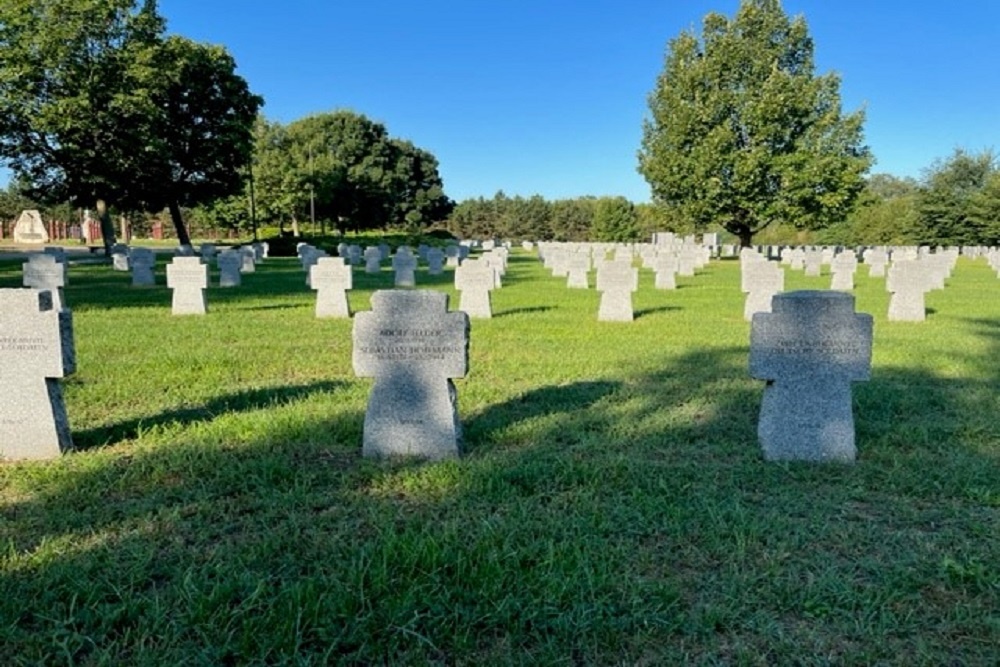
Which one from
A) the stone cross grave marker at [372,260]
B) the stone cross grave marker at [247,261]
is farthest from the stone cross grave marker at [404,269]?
the stone cross grave marker at [247,261]

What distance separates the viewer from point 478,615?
2.80m

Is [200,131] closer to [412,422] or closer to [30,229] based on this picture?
[412,422]

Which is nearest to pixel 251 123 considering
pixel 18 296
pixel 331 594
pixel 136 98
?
pixel 136 98

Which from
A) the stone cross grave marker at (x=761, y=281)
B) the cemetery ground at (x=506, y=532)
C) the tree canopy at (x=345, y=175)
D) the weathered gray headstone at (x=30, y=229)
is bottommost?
the cemetery ground at (x=506, y=532)

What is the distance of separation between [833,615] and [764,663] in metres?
0.51

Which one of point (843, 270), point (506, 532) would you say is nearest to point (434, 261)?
point (843, 270)

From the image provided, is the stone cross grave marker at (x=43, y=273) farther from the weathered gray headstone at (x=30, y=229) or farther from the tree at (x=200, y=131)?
the weathered gray headstone at (x=30, y=229)

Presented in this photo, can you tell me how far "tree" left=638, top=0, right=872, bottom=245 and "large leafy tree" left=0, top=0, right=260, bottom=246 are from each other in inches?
969

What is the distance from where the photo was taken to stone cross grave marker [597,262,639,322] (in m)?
12.4

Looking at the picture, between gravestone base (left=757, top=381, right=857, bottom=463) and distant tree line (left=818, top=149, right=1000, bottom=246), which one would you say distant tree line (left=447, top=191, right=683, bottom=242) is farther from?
gravestone base (left=757, top=381, right=857, bottom=463)

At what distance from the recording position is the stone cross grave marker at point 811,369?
15.9 ft

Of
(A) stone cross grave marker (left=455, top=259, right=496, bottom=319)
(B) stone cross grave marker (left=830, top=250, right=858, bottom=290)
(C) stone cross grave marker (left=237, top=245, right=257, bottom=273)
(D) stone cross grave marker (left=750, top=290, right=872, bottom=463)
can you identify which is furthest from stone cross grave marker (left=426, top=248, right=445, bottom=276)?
(D) stone cross grave marker (left=750, top=290, right=872, bottom=463)

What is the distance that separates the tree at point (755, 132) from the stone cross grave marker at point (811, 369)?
3256 cm

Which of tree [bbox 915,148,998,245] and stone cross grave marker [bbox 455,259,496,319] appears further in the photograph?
tree [bbox 915,148,998,245]
